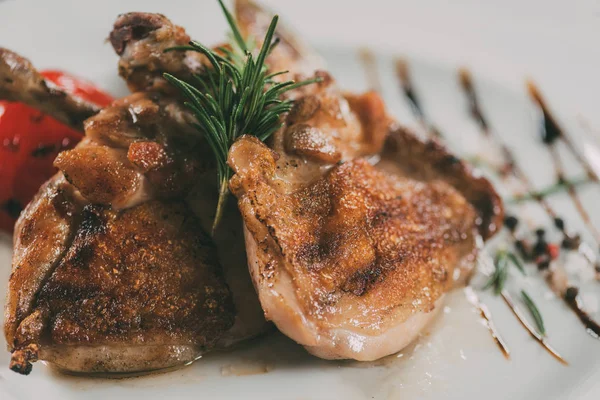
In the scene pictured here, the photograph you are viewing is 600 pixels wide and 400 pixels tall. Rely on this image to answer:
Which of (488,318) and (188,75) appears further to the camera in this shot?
(488,318)

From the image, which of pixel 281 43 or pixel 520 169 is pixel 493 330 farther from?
pixel 281 43

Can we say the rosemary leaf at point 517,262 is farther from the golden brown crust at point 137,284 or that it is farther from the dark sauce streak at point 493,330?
the golden brown crust at point 137,284

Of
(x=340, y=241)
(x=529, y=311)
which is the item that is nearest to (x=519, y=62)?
(x=529, y=311)

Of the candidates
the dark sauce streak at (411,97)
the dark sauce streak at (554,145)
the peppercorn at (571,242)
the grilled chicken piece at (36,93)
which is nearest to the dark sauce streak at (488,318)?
the peppercorn at (571,242)

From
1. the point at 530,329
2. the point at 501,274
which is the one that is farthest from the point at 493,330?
the point at 501,274

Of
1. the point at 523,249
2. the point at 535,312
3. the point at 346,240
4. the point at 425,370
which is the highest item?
the point at 346,240

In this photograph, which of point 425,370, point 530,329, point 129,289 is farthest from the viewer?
point 530,329

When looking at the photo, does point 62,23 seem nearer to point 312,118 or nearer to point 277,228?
point 312,118
